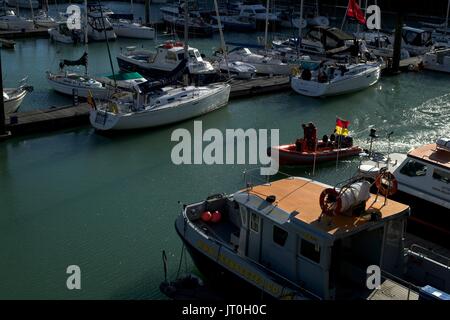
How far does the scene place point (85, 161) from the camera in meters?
23.4

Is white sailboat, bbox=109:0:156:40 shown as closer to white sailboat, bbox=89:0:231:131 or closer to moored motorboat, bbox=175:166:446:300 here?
white sailboat, bbox=89:0:231:131

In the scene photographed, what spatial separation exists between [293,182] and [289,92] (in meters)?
20.9

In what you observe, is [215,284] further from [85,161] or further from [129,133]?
[129,133]

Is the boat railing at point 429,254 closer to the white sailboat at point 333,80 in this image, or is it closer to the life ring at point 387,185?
the life ring at point 387,185

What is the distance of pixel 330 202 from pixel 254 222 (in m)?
1.86

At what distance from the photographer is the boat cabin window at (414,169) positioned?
1630 cm

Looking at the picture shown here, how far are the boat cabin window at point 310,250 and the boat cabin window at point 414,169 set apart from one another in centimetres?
541

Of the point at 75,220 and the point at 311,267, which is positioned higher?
the point at 311,267

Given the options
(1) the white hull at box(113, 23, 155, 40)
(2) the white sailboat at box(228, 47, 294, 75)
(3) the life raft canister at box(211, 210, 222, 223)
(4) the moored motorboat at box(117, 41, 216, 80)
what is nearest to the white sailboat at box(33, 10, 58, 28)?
(1) the white hull at box(113, 23, 155, 40)

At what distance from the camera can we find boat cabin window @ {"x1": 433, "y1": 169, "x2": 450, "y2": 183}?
15719 mm

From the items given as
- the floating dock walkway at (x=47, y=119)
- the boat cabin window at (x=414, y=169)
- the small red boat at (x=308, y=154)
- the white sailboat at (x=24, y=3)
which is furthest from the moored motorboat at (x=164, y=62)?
the white sailboat at (x=24, y=3)

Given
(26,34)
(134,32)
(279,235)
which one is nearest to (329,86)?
(279,235)
